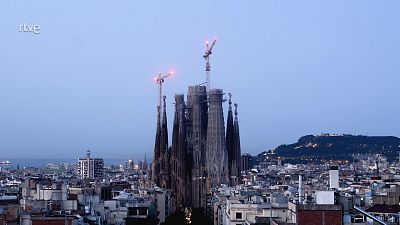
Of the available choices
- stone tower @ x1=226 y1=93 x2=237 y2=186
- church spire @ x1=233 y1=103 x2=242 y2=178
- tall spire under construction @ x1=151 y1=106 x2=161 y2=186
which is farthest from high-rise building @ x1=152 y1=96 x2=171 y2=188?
church spire @ x1=233 y1=103 x2=242 y2=178

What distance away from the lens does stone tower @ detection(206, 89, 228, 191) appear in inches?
5133

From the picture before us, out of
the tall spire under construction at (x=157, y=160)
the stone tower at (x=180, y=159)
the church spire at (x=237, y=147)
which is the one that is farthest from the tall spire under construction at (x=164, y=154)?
the church spire at (x=237, y=147)

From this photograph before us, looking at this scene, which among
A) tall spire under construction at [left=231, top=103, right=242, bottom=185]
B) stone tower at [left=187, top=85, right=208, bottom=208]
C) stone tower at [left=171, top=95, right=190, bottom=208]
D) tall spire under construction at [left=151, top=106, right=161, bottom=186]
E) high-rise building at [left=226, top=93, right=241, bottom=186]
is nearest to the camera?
tall spire under construction at [left=231, top=103, right=242, bottom=185]

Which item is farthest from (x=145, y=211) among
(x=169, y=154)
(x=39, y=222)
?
(x=169, y=154)

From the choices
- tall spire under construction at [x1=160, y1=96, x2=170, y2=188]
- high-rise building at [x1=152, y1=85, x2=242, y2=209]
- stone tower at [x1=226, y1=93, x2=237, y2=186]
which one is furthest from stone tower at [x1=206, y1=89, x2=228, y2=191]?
tall spire under construction at [x1=160, y1=96, x2=170, y2=188]

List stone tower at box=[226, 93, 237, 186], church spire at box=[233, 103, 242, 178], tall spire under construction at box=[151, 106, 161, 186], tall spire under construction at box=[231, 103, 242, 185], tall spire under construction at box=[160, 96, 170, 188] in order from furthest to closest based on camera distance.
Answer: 1. tall spire under construction at box=[151, 106, 161, 186]
2. tall spire under construction at box=[160, 96, 170, 188]
3. church spire at box=[233, 103, 242, 178]
4. stone tower at box=[226, 93, 237, 186]
5. tall spire under construction at box=[231, 103, 242, 185]

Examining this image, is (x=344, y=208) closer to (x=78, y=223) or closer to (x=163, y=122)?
(x=78, y=223)

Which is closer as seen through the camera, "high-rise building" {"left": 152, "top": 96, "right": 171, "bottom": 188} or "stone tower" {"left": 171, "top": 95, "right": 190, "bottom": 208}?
"stone tower" {"left": 171, "top": 95, "right": 190, "bottom": 208}

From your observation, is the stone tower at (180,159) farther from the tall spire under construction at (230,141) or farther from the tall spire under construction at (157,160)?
the tall spire under construction at (230,141)

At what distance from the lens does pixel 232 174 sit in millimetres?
130875

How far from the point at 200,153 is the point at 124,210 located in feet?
208

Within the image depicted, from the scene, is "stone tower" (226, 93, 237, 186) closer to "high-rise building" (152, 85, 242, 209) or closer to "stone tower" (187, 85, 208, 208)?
"high-rise building" (152, 85, 242, 209)

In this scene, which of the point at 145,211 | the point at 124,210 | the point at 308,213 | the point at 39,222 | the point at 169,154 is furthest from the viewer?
the point at 169,154

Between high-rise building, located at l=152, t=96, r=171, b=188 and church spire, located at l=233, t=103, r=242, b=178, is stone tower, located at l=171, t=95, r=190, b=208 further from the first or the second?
church spire, located at l=233, t=103, r=242, b=178
